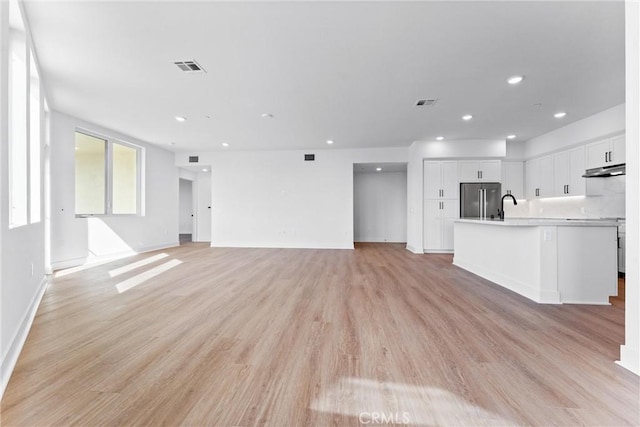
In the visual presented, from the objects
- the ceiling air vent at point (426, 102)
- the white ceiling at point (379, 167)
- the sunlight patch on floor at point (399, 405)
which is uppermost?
the ceiling air vent at point (426, 102)

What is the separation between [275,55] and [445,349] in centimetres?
330

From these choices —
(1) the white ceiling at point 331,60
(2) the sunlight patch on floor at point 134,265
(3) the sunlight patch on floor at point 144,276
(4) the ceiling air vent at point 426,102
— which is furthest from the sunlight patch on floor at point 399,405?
(2) the sunlight patch on floor at point 134,265

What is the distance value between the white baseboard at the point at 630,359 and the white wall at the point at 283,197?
6117 millimetres

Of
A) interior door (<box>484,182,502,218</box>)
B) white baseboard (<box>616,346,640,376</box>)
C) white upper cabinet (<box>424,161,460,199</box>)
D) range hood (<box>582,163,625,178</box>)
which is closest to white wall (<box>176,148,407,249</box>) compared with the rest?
white upper cabinet (<box>424,161,460,199</box>)

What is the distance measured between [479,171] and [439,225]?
5.65 feet

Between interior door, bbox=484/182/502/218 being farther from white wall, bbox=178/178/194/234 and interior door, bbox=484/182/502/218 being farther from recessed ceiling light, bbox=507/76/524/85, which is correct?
white wall, bbox=178/178/194/234

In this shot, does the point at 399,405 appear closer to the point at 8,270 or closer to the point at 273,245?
the point at 8,270

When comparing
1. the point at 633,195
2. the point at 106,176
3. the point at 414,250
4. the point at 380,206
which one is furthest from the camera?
the point at 380,206

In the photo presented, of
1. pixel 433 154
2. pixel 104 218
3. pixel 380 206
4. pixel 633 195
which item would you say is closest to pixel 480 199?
pixel 433 154

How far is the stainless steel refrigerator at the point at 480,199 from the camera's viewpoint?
22.5 ft

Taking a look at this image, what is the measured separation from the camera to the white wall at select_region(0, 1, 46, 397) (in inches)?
70.6

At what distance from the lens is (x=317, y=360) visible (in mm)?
1901

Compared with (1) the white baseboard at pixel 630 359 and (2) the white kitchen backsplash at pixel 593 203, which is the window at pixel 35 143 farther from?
(2) the white kitchen backsplash at pixel 593 203

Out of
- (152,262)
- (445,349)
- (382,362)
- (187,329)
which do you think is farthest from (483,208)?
(152,262)
